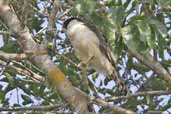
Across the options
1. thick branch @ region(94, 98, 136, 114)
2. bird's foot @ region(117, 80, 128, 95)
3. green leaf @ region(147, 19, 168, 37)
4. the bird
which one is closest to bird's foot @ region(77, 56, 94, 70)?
the bird

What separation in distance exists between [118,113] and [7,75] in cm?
107

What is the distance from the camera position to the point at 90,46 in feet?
11.6

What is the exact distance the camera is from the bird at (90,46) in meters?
3.45

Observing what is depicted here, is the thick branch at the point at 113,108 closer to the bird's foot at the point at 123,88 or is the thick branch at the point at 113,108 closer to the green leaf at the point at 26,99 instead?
the bird's foot at the point at 123,88

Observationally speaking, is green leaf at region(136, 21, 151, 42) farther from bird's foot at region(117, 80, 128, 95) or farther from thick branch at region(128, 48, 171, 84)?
bird's foot at region(117, 80, 128, 95)

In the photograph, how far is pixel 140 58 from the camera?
292 cm

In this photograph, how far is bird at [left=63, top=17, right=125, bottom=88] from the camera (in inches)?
136

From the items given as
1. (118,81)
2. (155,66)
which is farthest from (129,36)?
(118,81)

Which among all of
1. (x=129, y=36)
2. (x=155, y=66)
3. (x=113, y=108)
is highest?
(x=129, y=36)

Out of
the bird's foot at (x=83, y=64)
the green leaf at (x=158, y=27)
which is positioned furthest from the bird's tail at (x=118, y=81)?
the green leaf at (x=158, y=27)

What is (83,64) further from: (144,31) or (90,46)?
(144,31)

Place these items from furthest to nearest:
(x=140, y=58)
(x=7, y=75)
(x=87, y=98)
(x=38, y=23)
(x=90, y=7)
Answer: (x=38, y=23), (x=7, y=75), (x=140, y=58), (x=87, y=98), (x=90, y=7)

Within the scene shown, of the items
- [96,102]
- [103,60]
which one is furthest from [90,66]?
[96,102]

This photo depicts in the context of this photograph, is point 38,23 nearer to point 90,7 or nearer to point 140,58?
point 140,58
